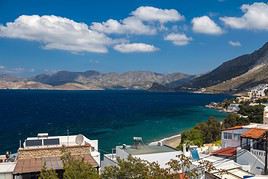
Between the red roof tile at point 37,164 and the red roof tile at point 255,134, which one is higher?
the red roof tile at point 255,134

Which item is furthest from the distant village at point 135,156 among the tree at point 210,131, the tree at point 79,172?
the tree at point 210,131

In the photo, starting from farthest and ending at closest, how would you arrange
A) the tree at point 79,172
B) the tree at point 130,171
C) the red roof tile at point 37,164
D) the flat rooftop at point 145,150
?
the flat rooftop at point 145,150 → the red roof tile at point 37,164 → the tree at point 130,171 → the tree at point 79,172

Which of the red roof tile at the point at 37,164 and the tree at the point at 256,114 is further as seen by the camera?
the tree at the point at 256,114

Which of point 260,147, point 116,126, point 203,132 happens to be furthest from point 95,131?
point 260,147

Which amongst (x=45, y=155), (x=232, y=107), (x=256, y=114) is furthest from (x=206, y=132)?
(x=232, y=107)

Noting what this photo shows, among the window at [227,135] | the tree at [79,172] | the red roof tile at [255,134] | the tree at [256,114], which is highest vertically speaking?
the red roof tile at [255,134]

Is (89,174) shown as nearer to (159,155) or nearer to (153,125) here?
(159,155)

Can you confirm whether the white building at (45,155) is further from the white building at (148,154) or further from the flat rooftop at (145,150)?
the flat rooftop at (145,150)

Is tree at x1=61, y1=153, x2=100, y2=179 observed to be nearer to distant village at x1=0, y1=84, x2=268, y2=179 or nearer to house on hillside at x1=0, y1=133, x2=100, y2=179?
distant village at x1=0, y1=84, x2=268, y2=179

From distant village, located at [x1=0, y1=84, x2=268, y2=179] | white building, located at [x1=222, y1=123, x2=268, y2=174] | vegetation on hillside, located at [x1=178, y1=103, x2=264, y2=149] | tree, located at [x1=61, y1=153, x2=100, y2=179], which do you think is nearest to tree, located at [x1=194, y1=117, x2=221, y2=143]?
vegetation on hillside, located at [x1=178, y1=103, x2=264, y2=149]

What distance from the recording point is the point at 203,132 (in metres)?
66.4

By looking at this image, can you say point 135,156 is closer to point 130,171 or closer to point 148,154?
point 148,154

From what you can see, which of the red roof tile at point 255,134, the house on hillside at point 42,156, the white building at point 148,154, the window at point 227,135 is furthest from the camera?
the window at point 227,135

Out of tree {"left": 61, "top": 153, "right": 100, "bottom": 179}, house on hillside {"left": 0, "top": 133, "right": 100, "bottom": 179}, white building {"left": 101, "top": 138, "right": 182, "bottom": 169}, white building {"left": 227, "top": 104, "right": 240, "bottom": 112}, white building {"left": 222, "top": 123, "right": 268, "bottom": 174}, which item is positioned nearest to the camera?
tree {"left": 61, "top": 153, "right": 100, "bottom": 179}
